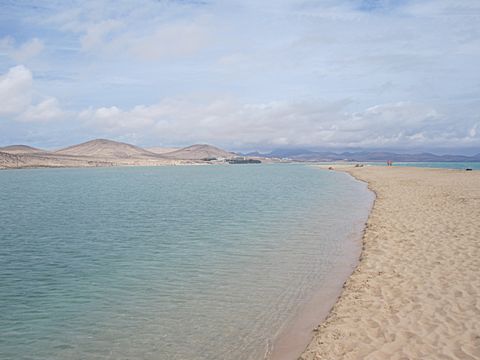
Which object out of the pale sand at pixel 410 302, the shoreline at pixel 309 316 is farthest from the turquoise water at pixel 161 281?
the pale sand at pixel 410 302

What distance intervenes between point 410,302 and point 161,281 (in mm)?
6837

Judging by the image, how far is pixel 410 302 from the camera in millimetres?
9125

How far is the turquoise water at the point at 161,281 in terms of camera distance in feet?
26.4

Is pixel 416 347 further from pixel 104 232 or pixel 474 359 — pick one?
pixel 104 232

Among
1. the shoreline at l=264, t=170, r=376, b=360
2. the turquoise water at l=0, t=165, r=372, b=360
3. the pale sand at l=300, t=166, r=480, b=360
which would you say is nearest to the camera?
the pale sand at l=300, t=166, r=480, b=360

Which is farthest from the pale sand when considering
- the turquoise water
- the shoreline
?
the turquoise water

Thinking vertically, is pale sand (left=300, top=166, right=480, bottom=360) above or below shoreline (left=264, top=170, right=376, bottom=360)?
above

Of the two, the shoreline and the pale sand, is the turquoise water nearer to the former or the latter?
the shoreline

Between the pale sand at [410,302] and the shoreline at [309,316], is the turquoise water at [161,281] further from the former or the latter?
the pale sand at [410,302]

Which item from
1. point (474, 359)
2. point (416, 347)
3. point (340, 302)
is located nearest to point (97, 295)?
point (340, 302)

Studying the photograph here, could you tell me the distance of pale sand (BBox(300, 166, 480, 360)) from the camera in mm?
7051

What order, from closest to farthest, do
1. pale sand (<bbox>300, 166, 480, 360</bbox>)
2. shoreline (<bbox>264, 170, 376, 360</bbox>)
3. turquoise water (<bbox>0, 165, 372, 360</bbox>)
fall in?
1. pale sand (<bbox>300, 166, 480, 360</bbox>)
2. shoreline (<bbox>264, 170, 376, 360</bbox>)
3. turquoise water (<bbox>0, 165, 372, 360</bbox>)

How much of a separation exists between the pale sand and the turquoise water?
1130 millimetres

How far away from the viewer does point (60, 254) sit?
611 inches
